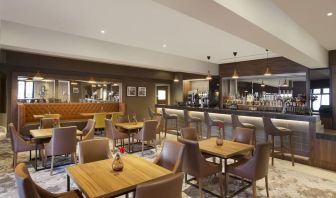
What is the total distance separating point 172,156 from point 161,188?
3.73 feet

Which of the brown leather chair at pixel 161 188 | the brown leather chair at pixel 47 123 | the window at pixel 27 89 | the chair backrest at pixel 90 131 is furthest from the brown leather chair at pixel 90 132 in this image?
the window at pixel 27 89

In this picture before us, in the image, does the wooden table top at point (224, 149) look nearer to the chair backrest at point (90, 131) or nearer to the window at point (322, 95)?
the chair backrest at point (90, 131)

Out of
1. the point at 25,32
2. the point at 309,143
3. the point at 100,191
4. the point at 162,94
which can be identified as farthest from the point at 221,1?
the point at 162,94

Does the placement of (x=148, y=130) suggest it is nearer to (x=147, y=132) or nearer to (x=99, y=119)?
(x=147, y=132)

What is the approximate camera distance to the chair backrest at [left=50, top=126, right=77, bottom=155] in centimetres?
385

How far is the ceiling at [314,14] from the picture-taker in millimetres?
2979

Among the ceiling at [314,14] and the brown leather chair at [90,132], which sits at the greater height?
the ceiling at [314,14]

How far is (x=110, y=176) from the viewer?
2.00m

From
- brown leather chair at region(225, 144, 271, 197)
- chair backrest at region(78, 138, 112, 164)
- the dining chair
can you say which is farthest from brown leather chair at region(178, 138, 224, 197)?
the dining chair

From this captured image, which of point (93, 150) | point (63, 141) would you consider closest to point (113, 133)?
point (63, 141)

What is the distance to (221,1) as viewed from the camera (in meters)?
2.08

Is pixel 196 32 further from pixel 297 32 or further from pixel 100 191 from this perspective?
pixel 100 191

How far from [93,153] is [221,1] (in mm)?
2509

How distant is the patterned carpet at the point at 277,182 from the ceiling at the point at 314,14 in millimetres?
2936
